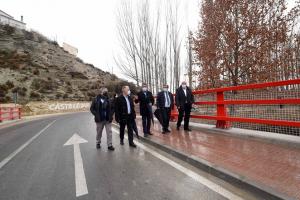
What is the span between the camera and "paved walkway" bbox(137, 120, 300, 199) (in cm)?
356

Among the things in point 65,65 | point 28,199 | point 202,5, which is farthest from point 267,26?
point 65,65

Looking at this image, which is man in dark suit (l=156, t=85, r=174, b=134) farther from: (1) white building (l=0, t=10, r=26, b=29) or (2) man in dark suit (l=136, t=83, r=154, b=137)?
(1) white building (l=0, t=10, r=26, b=29)

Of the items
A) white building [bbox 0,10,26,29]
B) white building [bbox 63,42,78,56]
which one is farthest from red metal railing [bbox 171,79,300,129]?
white building [bbox 0,10,26,29]

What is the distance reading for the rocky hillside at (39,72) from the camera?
1762 inches

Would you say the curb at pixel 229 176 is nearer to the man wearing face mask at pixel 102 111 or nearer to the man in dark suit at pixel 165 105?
the man wearing face mask at pixel 102 111

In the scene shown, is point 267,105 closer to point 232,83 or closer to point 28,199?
point 28,199

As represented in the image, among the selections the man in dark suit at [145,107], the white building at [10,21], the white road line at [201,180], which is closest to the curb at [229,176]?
the white road line at [201,180]

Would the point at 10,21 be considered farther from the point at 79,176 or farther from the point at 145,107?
the point at 79,176

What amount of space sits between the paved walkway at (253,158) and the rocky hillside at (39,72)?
39.5 metres

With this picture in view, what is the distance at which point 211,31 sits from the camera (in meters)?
14.6

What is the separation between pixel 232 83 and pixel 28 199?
1291cm

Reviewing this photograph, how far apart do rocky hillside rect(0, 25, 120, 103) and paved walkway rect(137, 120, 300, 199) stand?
39.5 meters

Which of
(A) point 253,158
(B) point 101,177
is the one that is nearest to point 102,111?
(B) point 101,177

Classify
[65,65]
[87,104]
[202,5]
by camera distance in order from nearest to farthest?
[202,5]
[87,104]
[65,65]
